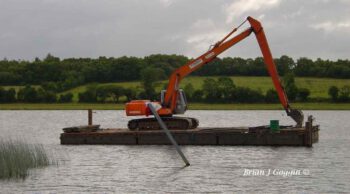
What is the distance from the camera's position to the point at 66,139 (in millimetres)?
47562

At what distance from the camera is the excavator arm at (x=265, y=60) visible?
4550 cm

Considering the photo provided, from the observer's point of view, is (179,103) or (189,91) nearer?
(179,103)

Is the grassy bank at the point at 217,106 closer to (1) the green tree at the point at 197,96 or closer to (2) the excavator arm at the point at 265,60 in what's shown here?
(1) the green tree at the point at 197,96

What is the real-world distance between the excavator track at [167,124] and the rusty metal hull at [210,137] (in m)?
0.80

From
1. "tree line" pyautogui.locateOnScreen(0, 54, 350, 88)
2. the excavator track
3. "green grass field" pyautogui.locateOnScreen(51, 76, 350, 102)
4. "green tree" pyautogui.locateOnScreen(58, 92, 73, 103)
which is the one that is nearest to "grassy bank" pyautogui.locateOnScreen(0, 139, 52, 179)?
Result: the excavator track

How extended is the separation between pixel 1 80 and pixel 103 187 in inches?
4597

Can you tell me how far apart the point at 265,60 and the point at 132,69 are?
9382cm

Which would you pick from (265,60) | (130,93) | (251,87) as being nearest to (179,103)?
(265,60)

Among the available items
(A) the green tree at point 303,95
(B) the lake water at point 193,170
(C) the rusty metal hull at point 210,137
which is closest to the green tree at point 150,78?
(A) the green tree at point 303,95

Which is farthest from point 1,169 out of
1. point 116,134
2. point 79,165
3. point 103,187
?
point 116,134

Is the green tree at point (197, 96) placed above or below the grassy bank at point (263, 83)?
below

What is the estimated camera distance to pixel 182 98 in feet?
157

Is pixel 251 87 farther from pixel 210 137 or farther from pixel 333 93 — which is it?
pixel 210 137

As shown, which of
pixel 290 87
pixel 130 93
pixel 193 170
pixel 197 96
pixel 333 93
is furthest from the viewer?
pixel 290 87
